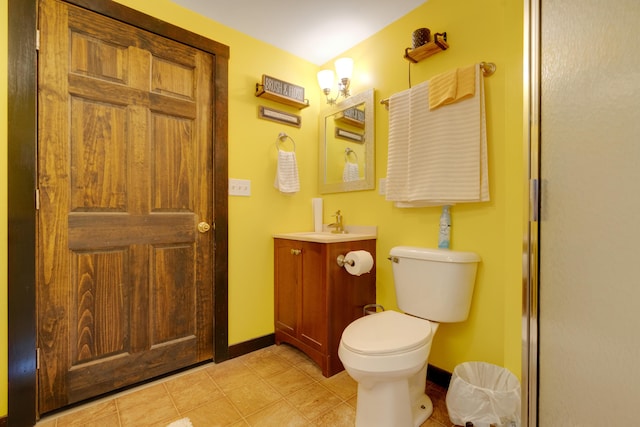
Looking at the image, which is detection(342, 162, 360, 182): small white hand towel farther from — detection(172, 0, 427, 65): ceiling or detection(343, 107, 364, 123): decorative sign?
detection(172, 0, 427, 65): ceiling

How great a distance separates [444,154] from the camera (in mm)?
1529

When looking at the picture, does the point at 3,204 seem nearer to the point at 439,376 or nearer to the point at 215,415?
the point at 215,415

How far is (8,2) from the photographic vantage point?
1.31 m

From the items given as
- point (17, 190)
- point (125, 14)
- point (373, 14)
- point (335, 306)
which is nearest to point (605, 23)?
point (373, 14)

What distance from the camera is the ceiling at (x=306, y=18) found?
1756mm

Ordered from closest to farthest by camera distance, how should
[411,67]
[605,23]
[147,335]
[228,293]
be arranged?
[605,23]
[147,335]
[411,67]
[228,293]

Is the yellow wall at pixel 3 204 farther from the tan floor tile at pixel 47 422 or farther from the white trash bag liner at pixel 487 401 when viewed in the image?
the white trash bag liner at pixel 487 401

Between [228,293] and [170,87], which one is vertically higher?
[170,87]

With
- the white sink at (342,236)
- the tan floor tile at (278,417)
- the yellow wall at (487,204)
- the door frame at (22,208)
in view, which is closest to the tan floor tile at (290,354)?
the tan floor tile at (278,417)

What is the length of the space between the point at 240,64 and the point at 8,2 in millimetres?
1097

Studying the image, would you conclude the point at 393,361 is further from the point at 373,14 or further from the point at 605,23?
the point at 373,14

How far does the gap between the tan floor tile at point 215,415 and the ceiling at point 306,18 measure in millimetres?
2213

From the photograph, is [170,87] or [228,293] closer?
[170,87]

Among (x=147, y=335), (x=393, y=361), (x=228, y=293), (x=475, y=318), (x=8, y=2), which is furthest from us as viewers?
(x=228, y=293)
